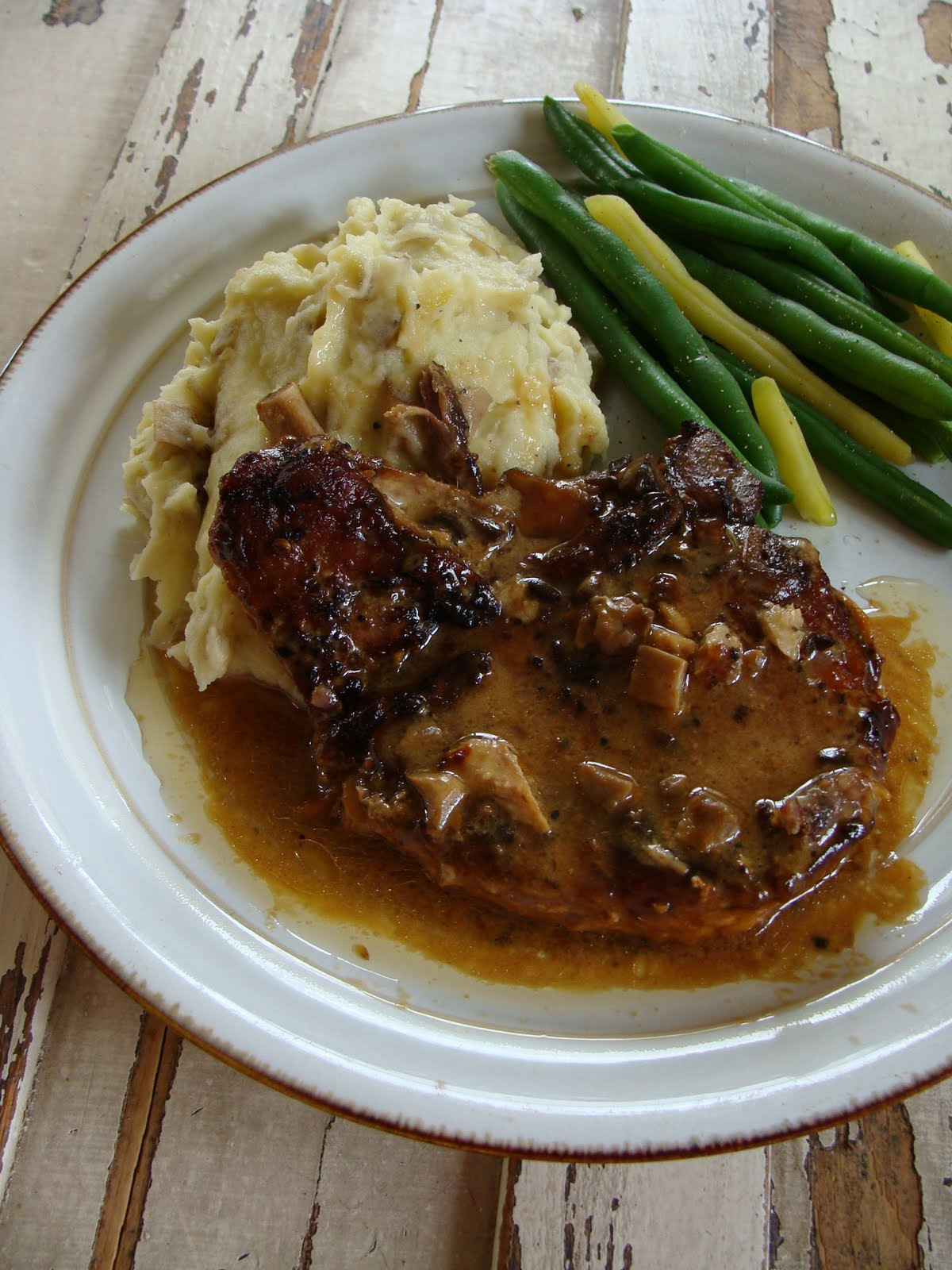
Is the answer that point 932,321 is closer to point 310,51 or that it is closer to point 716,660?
point 716,660

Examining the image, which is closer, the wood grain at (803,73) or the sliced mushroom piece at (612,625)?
the sliced mushroom piece at (612,625)

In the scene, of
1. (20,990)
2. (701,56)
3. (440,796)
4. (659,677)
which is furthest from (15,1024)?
(701,56)

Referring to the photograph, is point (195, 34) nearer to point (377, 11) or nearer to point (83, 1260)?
point (377, 11)

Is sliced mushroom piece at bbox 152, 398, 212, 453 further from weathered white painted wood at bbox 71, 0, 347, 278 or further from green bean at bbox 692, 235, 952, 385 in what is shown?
green bean at bbox 692, 235, 952, 385

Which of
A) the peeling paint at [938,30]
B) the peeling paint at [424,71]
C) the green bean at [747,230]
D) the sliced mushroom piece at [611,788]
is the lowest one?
the sliced mushroom piece at [611,788]

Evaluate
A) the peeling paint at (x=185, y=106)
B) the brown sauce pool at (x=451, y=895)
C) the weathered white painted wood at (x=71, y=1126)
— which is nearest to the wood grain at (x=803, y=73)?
the peeling paint at (x=185, y=106)

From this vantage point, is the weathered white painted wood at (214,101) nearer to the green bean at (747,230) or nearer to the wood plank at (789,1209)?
the green bean at (747,230)

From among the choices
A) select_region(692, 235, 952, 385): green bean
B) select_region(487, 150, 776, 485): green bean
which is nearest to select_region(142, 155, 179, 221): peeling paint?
select_region(487, 150, 776, 485): green bean
